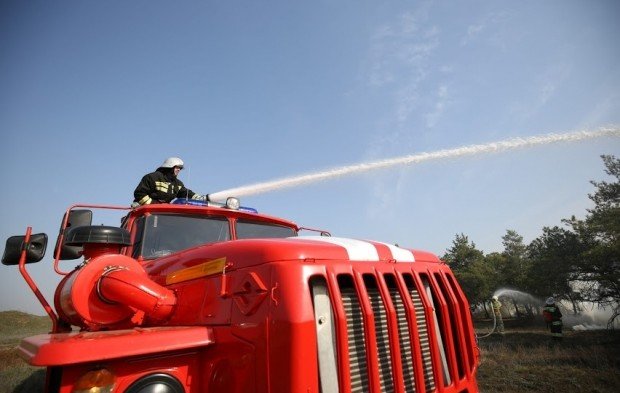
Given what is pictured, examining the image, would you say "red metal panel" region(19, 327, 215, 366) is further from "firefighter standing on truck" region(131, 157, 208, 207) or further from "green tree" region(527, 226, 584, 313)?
"green tree" region(527, 226, 584, 313)

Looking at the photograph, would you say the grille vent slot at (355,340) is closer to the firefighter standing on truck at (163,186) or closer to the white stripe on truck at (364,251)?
the white stripe on truck at (364,251)

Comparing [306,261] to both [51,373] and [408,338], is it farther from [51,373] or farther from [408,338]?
[51,373]

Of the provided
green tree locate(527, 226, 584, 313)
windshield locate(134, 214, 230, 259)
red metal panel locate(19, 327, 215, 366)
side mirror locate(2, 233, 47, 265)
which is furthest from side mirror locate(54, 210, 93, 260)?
green tree locate(527, 226, 584, 313)

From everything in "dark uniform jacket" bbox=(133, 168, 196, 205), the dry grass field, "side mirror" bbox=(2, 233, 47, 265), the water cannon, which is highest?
"dark uniform jacket" bbox=(133, 168, 196, 205)

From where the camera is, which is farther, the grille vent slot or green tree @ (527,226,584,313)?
green tree @ (527,226,584,313)

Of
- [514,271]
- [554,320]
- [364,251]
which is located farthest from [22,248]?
[514,271]

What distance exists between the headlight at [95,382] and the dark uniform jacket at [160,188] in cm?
334

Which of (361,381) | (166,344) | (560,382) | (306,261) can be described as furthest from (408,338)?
(560,382)

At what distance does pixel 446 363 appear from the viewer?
9.75ft

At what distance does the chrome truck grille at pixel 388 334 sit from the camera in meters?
2.29

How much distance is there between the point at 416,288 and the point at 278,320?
53.0 inches

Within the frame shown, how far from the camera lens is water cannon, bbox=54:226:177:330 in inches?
119

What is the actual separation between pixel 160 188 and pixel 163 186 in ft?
0.25

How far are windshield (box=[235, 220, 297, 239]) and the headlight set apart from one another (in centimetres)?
240
